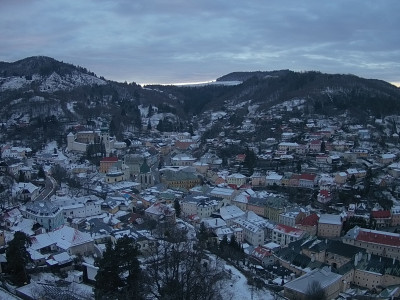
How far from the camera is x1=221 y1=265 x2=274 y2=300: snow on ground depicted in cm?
1549

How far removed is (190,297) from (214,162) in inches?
1151

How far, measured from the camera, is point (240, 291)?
1605 centimetres

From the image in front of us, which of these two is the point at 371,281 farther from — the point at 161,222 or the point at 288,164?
the point at 288,164

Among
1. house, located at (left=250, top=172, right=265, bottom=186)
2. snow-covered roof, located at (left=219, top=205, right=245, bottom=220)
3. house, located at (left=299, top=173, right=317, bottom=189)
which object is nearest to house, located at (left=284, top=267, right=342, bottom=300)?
snow-covered roof, located at (left=219, top=205, right=245, bottom=220)

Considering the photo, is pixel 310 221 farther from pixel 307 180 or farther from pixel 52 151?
pixel 52 151

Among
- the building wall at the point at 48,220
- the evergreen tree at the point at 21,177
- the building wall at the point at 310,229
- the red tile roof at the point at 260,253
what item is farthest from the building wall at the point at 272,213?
the evergreen tree at the point at 21,177

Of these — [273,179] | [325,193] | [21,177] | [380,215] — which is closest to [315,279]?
[380,215]

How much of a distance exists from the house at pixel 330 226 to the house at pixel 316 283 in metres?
6.25

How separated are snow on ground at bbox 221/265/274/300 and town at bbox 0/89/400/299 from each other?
4.4 inches

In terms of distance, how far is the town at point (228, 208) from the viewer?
55.5ft

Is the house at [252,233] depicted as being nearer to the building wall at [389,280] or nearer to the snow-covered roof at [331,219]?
the snow-covered roof at [331,219]

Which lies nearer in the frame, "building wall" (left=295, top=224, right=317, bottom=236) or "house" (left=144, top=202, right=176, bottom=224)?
"building wall" (left=295, top=224, right=317, bottom=236)

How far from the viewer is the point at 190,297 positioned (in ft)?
40.0

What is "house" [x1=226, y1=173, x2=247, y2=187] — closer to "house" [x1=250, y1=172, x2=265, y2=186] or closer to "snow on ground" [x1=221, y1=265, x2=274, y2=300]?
"house" [x1=250, y1=172, x2=265, y2=186]
